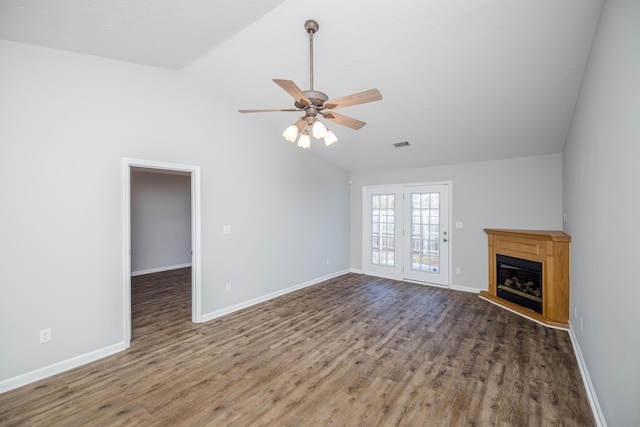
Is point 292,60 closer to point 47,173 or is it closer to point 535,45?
point 535,45

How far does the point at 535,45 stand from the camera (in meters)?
2.36

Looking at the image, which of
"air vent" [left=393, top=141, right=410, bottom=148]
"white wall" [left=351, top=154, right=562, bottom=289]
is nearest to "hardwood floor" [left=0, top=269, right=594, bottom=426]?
"white wall" [left=351, top=154, right=562, bottom=289]

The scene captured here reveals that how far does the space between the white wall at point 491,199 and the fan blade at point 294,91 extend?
→ 4.17 m

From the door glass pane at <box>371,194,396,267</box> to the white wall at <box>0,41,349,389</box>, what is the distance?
10.4 ft

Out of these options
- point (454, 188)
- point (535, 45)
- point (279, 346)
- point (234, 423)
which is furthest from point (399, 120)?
point (234, 423)

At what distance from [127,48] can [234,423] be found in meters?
3.44

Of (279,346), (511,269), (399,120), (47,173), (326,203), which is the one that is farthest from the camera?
(326,203)

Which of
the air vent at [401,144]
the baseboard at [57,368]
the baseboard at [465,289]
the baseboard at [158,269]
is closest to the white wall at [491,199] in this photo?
the baseboard at [465,289]

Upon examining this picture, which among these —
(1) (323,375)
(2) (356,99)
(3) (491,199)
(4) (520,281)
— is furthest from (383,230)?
(2) (356,99)

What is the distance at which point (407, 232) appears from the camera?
5.90 meters

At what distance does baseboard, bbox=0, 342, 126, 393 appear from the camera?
7.93 ft

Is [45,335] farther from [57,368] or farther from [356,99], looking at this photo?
[356,99]

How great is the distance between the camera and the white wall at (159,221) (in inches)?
260

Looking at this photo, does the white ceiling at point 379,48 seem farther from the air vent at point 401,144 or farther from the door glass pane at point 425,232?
the door glass pane at point 425,232
